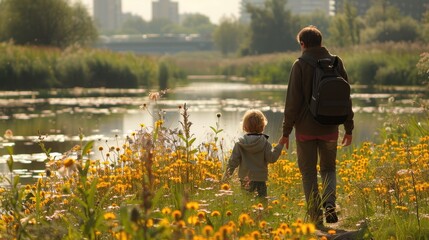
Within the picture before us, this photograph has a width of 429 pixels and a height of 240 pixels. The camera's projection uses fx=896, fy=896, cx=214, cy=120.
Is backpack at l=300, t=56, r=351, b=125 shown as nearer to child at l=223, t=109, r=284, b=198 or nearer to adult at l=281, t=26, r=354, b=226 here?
adult at l=281, t=26, r=354, b=226

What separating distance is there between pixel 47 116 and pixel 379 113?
25.9 ft

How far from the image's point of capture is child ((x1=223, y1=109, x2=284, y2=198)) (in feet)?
24.8

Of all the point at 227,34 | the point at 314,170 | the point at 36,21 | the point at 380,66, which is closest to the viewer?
the point at 314,170

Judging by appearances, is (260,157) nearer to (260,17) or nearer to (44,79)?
(44,79)

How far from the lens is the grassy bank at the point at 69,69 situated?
3055cm

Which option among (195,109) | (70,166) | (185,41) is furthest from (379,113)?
(185,41)

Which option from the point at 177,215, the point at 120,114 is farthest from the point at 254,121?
the point at 120,114

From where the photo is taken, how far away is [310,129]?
7.08 meters

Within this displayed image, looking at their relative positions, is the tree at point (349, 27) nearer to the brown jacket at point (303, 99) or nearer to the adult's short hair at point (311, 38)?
the adult's short hair at point (311, 38)

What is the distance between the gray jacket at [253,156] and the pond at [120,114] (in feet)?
12.5

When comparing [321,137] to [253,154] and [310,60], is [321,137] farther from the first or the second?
[253,154]

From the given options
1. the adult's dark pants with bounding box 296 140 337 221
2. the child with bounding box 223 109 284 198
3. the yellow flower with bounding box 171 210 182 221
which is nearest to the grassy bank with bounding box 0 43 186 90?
the child with bounding box 223 109 284 198

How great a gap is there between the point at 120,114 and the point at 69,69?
1167 centimetres

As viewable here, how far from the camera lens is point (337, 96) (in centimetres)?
687
